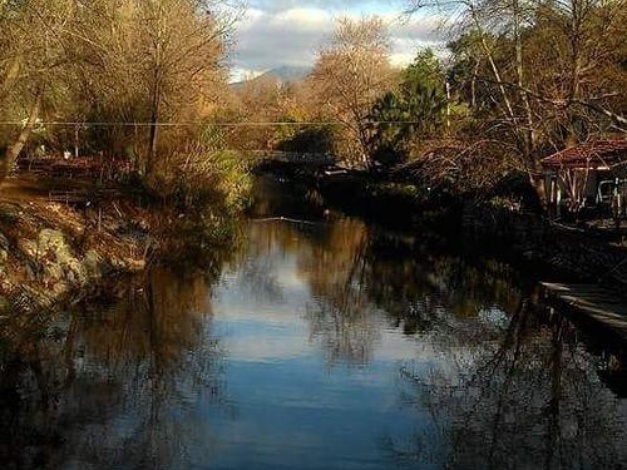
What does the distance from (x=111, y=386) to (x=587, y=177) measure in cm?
2040

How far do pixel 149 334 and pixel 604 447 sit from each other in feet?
27.7

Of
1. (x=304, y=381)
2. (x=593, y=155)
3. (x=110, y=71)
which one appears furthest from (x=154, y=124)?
(x=304, y=381)

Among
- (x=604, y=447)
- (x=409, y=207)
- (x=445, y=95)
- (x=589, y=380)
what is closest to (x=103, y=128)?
(x=409, y=207)

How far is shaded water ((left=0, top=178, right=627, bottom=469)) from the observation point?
10.4m

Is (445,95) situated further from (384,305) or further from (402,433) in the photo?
(402,433)

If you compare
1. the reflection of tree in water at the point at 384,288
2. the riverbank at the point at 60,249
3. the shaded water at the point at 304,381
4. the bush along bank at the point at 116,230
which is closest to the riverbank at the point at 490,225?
the reflection of tree in water at the point at 384,288

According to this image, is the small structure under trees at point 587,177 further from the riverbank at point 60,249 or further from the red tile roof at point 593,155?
the riverbank at point 60,249

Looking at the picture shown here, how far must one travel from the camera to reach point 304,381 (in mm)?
13398

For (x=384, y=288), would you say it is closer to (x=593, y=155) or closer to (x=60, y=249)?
(x=593, y=155)

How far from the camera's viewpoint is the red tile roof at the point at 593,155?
954 inches

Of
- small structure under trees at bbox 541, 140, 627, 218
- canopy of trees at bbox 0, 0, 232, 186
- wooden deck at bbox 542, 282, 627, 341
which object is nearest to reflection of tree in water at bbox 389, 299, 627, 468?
wooden deck at bbox 542, 282, 627, 341

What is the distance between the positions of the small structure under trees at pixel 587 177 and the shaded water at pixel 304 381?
4948 mm

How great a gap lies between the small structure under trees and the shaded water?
4.95 meters

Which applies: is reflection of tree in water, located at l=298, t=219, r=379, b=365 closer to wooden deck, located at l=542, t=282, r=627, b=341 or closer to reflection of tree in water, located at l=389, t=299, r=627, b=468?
reflection of tree in water, located at l=389, t=299, r=627, b=468
